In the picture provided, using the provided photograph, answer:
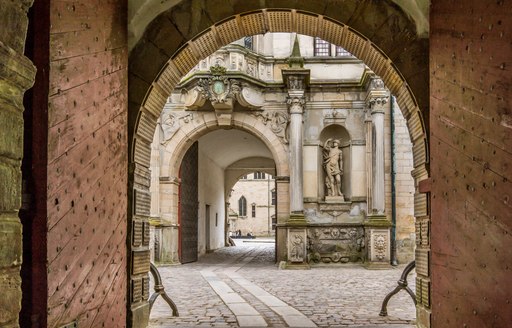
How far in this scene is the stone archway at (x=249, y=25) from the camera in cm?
555

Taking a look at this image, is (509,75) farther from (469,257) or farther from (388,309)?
(388,309)

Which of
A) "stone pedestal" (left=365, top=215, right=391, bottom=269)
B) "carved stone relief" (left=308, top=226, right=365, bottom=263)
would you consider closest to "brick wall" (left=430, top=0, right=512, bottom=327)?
"stone pedestal" (left=365, top=215, right=391, bottom=269)

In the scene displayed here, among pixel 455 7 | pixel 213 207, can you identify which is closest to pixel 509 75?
pixel 455 7

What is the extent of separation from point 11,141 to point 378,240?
539 inches

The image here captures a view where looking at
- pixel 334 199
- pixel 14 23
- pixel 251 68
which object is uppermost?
pixel 251 68

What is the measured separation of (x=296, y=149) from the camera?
619 inches

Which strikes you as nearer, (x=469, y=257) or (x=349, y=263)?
(x=469, y=257)

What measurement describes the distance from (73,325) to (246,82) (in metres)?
12.6

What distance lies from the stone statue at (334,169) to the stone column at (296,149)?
0.98 meters

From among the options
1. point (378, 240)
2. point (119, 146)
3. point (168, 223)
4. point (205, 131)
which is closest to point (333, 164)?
point (378, 240)

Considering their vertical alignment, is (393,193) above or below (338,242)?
above

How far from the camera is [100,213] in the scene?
4230 millimetres

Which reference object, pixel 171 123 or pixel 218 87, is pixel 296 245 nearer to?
pixel 218 87

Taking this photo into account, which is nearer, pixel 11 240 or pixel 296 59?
pixel 11 240
